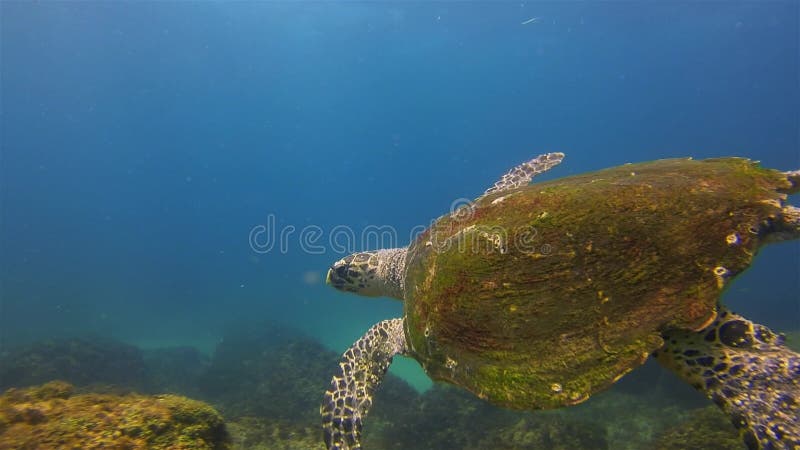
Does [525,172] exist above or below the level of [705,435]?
above

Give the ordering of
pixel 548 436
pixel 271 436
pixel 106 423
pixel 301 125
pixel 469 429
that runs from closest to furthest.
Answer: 1. pixel 106 423
2. pixel 548 436
3. pixel 271 436
4. pixel 469 429
5. pixel 301 125

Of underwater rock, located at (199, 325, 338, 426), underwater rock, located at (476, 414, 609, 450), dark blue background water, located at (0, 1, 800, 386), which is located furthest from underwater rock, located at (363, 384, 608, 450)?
dark blue background water, located at (0, 1, 800, 386)

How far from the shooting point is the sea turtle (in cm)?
253

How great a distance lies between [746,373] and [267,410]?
10.7 m

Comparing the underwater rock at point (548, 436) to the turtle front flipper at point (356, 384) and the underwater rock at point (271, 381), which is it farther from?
the underwater rock at point (271, 381)

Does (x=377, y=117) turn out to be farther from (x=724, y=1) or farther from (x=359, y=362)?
(x=359, y=362)

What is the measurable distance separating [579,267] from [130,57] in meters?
64.6

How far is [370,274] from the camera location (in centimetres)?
589

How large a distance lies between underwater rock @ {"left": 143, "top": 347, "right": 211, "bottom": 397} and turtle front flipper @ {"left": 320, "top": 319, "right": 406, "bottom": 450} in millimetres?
11954

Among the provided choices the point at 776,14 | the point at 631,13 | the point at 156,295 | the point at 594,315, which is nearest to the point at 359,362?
the point at 594,315

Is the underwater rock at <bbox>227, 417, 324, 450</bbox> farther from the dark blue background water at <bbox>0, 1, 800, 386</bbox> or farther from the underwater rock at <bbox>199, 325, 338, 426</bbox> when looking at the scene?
the dark blue background water at <bbox>0, 1, 800, 386</bbox>

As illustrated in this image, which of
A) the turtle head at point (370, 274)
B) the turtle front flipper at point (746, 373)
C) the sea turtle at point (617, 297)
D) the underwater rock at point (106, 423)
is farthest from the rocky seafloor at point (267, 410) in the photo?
the turtle front flipper at point (746, 373)

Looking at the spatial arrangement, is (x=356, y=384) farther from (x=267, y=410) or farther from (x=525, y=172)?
(x=267, y=410)

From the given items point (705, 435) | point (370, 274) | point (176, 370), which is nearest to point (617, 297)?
point (370, 274)
